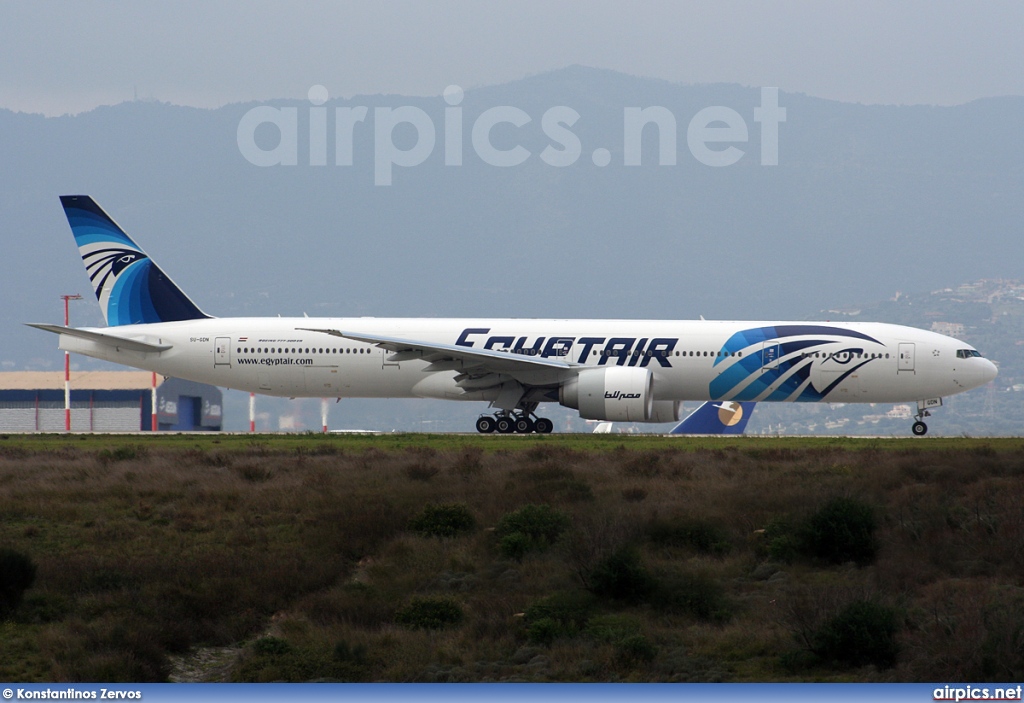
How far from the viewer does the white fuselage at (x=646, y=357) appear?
38469mm

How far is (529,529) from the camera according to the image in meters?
22.1

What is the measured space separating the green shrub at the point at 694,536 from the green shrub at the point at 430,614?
439cm

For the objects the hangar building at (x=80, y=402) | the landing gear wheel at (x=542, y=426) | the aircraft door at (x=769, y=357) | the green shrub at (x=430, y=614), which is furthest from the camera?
the hangar building at (x=80, y=402)

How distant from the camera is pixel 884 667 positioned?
1683 centimetres

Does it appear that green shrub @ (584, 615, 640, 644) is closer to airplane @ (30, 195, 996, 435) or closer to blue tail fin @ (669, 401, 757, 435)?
airplane @ (30, 195, 996, 435)

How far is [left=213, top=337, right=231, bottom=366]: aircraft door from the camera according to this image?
134ft

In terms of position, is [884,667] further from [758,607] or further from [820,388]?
[820,388]

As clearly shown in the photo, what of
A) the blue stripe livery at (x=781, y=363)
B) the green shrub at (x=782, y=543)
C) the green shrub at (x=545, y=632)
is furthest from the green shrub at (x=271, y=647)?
the blue stripe livery at (x=781, y=363)

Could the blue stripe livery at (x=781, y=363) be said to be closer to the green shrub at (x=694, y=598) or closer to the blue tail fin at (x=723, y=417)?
the blue tail fin at (x=723, y=417)

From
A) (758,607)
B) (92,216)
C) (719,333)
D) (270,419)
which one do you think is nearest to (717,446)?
(719,333)

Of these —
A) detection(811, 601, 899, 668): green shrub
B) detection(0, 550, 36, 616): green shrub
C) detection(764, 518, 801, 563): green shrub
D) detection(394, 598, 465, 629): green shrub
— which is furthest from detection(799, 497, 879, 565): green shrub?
detection(0, 550, 36, 616): green shrub

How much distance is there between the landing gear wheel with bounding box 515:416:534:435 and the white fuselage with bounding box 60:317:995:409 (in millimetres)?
1444

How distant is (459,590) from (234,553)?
4088 mm

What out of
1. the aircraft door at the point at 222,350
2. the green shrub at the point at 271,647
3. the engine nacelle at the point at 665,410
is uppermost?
the aircraft door at the point at 222,350
